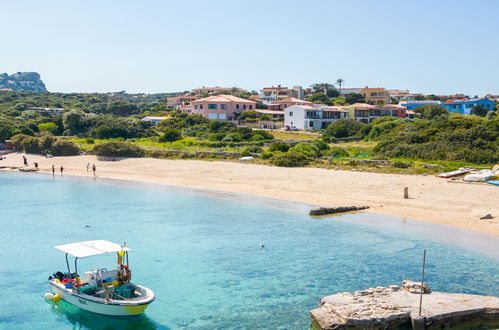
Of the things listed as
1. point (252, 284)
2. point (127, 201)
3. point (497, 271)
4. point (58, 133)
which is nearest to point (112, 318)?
point (252, 284)

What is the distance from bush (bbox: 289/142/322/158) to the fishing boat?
34.2 metres

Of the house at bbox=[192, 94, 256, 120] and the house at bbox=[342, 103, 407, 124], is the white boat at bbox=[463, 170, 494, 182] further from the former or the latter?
the house at bbox=[192, 94, 256, 120]

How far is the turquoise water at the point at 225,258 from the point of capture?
16.3 meters

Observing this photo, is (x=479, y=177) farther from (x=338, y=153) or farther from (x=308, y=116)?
(x=308, y=116)

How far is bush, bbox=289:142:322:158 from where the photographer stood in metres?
49.0

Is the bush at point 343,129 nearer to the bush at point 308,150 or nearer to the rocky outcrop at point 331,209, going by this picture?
the bush at point 308,150

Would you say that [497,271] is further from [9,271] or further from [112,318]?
[9,271]

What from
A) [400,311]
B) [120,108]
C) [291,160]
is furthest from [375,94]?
[400,311]

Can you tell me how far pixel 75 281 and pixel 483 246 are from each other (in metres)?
18.8

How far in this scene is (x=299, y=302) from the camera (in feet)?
55.5

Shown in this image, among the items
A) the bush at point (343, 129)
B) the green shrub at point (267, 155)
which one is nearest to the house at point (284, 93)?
the bush at point (343, 129)

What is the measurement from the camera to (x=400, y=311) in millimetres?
13906

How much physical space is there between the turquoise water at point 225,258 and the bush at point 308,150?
51.9ft

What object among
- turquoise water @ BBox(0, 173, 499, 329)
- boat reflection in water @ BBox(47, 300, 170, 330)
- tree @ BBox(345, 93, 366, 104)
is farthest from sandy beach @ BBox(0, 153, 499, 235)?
tree @ BBox(345, 93, 366, 104)
